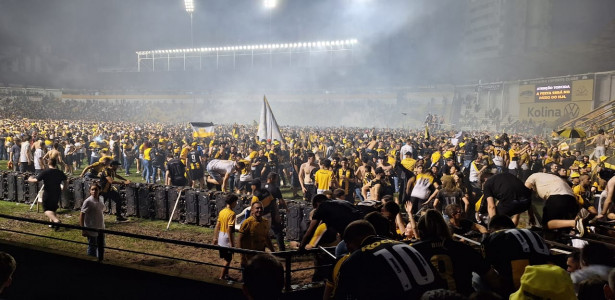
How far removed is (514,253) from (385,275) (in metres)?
1.51

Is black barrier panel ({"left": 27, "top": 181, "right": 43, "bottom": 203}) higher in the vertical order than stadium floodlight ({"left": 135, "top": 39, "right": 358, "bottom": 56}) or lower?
lower

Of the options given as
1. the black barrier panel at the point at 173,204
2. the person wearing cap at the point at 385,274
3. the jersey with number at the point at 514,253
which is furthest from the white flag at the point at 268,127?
the person wearing cap at the point at 385,274

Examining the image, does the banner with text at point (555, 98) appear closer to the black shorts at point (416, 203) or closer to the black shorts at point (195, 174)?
the black shorts at point (416, 203)

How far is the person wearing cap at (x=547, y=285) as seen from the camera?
104 inches

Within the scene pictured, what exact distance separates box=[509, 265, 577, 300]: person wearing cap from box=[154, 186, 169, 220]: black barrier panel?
413 inches

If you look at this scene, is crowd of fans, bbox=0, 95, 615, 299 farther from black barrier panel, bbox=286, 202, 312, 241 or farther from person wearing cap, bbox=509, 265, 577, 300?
black barrier panel, bbox=286, 202, 312, 241

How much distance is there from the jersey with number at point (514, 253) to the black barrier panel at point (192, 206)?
8.70 metres

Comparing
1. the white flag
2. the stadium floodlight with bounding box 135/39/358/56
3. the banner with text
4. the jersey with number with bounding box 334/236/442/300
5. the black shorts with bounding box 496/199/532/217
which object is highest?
the stadium floodlight with bounding box 135/39/358/56

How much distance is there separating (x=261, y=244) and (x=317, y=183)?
461 cm

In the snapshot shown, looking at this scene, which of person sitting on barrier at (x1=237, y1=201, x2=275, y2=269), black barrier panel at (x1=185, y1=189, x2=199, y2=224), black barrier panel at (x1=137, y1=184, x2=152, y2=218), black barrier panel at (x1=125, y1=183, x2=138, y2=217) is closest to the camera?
person sitting on barrier at (x1=237, y1=201, x2=275, y2=269)

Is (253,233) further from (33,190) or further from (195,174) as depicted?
(33,190)

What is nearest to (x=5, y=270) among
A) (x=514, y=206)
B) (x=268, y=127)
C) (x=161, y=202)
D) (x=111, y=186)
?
(x=514, y=206)

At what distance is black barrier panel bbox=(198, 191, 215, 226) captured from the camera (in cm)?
1128

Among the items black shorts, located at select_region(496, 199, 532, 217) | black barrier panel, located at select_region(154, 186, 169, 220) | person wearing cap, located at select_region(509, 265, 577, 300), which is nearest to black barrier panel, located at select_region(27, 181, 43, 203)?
black barrier panel, located at select_region(154, 186, 169, 220)
